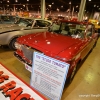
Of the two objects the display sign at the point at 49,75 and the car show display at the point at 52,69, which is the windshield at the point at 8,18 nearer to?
the car show display at the point at 52,69

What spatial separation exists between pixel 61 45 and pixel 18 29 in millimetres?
2589

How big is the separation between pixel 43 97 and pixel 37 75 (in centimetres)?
48

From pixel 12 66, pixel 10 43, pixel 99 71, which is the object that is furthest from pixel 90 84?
pixel 10 43

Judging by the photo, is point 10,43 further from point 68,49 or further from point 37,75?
point 68,49

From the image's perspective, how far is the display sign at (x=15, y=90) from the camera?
1.97 metres

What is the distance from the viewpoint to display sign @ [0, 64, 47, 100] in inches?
77.4

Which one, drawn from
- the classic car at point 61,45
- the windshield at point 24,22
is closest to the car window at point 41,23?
the windshield at point 24,22

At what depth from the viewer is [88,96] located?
2.25 meters

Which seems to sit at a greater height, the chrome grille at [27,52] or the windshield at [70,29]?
the windshield at [70,29]

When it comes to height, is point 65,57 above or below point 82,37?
below

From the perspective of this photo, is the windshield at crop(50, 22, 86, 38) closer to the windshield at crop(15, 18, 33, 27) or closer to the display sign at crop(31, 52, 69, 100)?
the display sign at crop(31, 52, 69, 100)

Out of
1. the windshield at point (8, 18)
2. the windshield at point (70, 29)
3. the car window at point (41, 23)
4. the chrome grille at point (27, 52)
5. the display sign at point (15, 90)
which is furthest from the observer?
the windshield at point (8, 18)

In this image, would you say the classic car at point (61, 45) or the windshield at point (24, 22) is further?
the windshield at point (24, 22)

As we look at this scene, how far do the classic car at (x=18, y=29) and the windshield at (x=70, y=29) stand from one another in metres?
1.40
